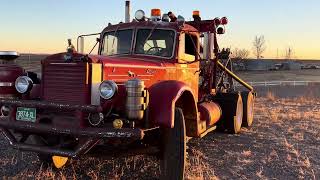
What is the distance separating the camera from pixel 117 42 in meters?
8.12

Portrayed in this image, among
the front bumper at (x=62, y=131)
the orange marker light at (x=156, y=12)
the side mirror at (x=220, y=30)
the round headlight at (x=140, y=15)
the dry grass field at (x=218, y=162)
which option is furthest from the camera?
the side mirror at (x=220, y=30)

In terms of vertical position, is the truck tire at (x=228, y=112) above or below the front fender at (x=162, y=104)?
below

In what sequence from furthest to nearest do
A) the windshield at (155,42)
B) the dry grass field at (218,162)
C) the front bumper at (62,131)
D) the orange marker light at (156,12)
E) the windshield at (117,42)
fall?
the orange marker light at (156,12) < the windshield at (117,42) < the windshield at (155,42) < the dry grass field at (218,162) < the front bumper at (62,131)

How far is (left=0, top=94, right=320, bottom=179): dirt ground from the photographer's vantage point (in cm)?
689

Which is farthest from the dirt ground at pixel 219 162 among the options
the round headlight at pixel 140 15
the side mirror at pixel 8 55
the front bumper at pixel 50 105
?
the round headlight at pixel 140 15

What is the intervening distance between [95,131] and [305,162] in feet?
13.0

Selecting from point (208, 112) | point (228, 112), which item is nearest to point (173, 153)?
point (208, 112)

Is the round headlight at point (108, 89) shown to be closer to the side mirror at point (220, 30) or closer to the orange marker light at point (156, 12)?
the orange marker light at point (156, 12)

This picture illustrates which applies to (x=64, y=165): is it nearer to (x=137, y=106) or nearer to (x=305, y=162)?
(x=137, y=106)

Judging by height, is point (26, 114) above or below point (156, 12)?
below

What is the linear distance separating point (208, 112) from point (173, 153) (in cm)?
274

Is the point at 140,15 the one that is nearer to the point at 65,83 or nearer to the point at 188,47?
the point at 188,47

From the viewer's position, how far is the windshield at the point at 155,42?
304 inches

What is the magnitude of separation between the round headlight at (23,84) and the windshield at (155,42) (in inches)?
79.6
